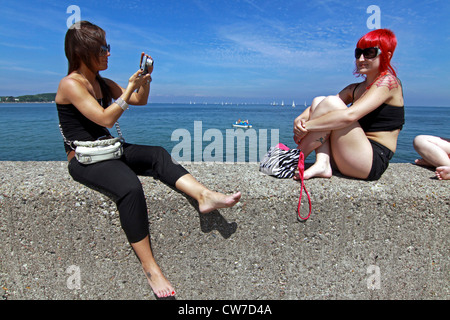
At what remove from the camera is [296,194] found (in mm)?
2391

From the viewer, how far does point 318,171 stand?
8.87ft

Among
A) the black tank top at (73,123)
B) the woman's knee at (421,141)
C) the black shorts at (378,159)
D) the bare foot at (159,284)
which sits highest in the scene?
the black tank top at (73,123)

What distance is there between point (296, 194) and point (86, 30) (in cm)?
241

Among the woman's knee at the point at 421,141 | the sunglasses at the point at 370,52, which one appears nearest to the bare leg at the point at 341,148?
the sunglasses at the point at 370,52

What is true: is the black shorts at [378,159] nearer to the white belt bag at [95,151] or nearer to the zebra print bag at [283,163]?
the zebra print bag at [283,163]

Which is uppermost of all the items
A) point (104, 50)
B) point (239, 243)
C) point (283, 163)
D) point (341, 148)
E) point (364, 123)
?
point (104, 50)

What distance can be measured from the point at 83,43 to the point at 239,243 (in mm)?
2327

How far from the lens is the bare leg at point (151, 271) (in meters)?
2.26

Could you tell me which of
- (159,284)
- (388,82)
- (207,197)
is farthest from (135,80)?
(388,82)

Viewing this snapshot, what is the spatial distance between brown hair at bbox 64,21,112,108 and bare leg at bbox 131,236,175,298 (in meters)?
1.79

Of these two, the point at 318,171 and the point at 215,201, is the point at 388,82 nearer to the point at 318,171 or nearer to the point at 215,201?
the point at 318,171

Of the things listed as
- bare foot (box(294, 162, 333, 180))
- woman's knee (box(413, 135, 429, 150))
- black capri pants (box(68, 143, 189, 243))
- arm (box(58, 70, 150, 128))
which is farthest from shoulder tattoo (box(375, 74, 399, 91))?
arm (box(58, 70, 150, 128))
